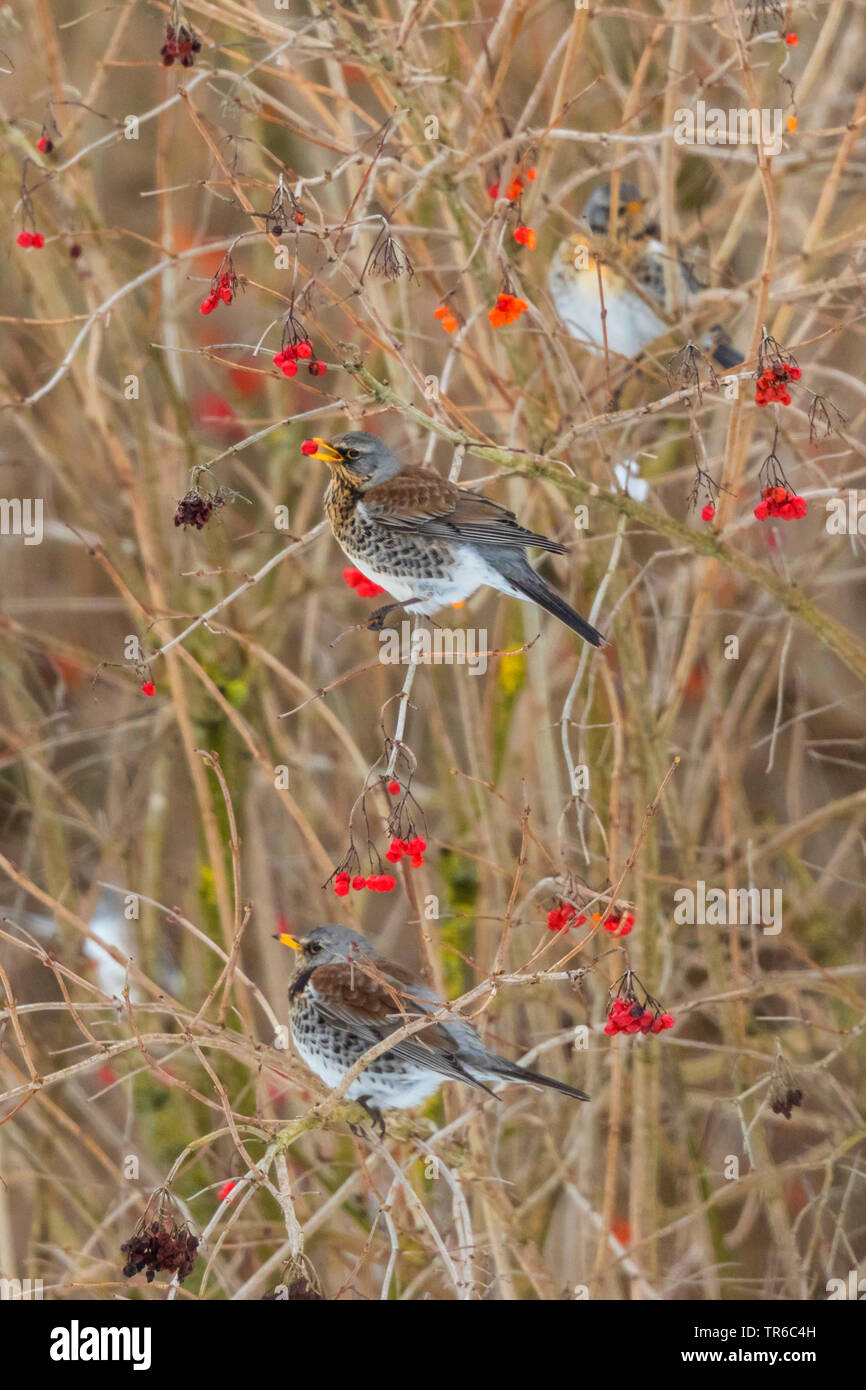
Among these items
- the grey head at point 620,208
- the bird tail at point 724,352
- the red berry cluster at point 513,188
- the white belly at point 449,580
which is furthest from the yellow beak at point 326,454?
the grey head at point 620,208

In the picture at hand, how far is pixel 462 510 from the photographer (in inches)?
92.0

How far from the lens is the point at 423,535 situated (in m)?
2.33

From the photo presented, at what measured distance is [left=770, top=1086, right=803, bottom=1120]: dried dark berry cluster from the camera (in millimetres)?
2082

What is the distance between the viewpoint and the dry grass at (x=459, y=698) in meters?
2.46

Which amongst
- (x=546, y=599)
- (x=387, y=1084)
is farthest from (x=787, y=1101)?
(x=546, y=599)

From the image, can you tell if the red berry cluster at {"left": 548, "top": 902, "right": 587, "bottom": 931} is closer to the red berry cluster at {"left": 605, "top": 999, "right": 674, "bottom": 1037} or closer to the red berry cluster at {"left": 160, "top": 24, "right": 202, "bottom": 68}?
the red berry cluster at {"left": 605, "top": 999, "right": 674, "bottom": 1037}

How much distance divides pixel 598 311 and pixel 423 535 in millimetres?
941

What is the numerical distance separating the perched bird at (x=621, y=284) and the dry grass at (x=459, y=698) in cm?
7

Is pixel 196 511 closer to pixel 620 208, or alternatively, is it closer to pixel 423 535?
pixel 423 535

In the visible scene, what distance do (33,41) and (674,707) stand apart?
7.37 ft

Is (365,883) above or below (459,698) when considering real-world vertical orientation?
below

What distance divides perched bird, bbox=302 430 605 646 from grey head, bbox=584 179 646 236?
1000 millimetres

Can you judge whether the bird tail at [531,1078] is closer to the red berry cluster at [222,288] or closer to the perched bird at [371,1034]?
the perched bird at [371,1034]
